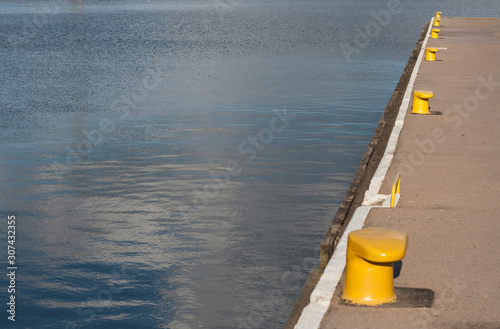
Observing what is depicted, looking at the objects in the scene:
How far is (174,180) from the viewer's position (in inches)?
503

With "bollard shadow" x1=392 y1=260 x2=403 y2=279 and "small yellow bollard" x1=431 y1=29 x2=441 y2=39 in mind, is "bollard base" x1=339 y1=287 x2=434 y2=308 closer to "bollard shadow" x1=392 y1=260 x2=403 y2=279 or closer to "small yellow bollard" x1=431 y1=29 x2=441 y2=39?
"bollard shadow" x1=392 y1=260 x2=403 y2=279

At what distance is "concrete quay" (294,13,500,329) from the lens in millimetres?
4734

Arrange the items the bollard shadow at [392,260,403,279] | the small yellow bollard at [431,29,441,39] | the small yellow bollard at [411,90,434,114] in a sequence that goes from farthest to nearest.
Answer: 1. the small yellow bollard at [431,29,441,39]
2. the small yellow bollard at [411,90,434,114]
3. the bollard shadow at [392,260,403,279]

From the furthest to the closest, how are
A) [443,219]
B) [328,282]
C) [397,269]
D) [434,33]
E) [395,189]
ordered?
1. [434,33]
2. [395,189]
3. [443,219]
4. [397,269]
5. [328,282]

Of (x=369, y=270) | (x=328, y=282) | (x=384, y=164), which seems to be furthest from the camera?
(x=384, y=164)

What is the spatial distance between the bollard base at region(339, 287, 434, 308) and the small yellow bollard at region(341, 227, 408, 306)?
4 cm

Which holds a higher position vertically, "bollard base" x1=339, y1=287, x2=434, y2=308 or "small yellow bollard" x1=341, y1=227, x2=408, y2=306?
"small yellow bollard" x1=341, y1=227, x2=408, y2=306

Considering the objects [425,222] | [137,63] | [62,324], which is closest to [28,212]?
[62,324]

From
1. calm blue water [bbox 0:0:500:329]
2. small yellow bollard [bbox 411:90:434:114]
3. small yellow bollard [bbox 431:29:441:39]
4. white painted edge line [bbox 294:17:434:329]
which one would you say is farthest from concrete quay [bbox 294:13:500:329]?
small yellow bollard [bbox 431:29:441:39]

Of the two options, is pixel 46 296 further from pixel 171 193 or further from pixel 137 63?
pixel 137 63

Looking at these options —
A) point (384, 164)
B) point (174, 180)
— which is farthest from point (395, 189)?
point (174, 180)

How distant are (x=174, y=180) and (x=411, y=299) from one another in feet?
27.2

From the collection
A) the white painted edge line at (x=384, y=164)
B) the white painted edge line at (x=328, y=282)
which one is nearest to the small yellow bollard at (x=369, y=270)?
the white painted edge line at (x=328, y=282)

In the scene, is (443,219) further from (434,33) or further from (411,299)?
(434,33)
